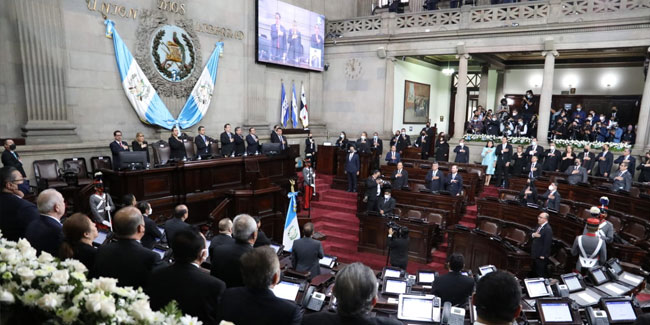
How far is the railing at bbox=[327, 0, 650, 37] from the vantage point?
12133 millimetres

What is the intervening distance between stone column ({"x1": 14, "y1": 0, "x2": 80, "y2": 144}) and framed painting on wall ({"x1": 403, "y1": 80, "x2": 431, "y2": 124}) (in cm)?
1324

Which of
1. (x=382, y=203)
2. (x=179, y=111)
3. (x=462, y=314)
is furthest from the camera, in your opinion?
(x=179, y=111)

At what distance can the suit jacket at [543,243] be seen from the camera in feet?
22.5

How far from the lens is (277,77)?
53.0ft

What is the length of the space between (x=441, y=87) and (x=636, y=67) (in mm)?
8369

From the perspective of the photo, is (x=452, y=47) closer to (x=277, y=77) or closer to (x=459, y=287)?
(x=277, y=77)

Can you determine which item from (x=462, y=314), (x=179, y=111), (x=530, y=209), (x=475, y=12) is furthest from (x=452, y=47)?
(x=462, y=314)

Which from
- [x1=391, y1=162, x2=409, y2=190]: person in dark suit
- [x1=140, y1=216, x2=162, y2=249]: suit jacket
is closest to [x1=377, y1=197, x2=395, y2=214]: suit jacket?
[x1=391, y1=162, x2=409, y2=190]: person in dark suit

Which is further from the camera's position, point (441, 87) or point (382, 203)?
point (441, 87)

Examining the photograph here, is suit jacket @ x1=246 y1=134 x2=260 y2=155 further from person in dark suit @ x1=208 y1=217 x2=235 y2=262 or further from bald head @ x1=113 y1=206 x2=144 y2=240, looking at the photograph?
bald head @ x1=113 y1=206 x2=144 y2=240

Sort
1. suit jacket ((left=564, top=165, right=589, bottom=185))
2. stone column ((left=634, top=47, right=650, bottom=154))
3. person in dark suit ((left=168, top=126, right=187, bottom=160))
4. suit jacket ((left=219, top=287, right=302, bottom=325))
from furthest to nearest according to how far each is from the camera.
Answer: stone column ((left=634, top=47, right=650, bottom=154)), suit jacket ((left=564, top=165, right=589, bottom=185)), person in dark suit ((left=168, top=126, right=187, bottom=160)), suit jacket ((left=219, top=287, right=302, bottom=325))

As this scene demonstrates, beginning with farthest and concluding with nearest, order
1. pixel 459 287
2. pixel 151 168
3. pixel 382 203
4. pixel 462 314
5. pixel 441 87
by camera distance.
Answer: pixel 441 87 < pixel 382 203 < pixel 151 168 < pixel 459 287 < pixel 462 314

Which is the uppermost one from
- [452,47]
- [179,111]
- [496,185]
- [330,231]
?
[452,47]

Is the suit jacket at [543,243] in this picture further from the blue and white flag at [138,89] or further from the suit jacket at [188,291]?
the blue and white flag at [138,89]
